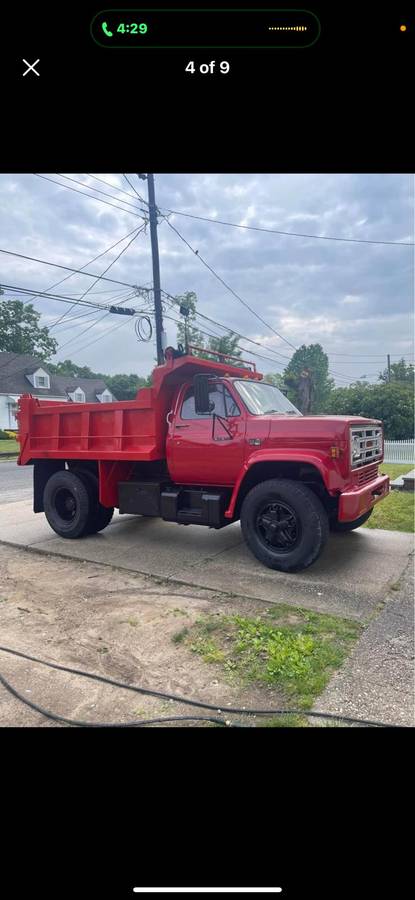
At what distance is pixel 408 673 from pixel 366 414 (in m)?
13.4

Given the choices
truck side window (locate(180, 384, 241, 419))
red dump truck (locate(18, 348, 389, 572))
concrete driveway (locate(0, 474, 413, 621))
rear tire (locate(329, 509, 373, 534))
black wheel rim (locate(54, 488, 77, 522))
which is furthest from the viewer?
black wheel rim (locate(54, 488, 77, 522))

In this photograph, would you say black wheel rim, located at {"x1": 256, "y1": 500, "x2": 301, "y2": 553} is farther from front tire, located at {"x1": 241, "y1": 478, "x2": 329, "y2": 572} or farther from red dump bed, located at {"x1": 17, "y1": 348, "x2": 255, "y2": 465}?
red dump bed, located at {"x1": 17, "y1": 348, "x2": 255, "y2": 465}

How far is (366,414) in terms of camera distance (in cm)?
1519

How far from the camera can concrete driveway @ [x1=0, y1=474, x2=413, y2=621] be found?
3.94 meters

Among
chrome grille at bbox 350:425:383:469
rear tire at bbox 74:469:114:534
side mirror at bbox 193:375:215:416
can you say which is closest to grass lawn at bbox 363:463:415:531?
chrome grille at bbox 350:425:383:469

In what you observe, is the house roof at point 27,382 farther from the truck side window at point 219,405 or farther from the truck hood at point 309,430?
the truck hood at point 309,430

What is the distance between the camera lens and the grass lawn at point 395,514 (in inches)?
247

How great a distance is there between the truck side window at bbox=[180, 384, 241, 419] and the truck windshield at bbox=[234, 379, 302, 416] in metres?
0.13

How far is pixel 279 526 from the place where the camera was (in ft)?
14.7
